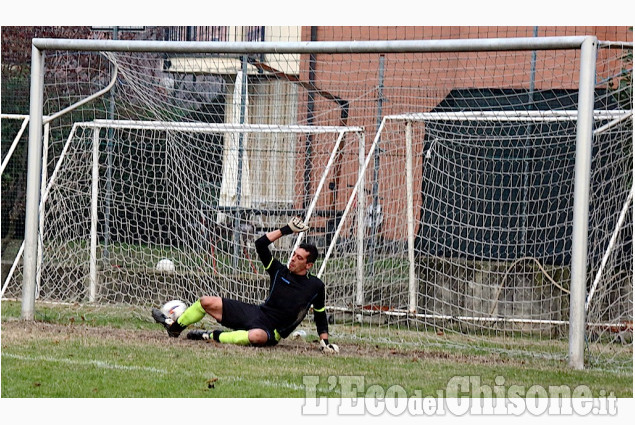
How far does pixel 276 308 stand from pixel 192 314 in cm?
83

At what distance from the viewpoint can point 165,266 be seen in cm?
1278

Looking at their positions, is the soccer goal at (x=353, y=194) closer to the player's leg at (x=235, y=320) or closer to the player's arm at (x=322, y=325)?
the player's arm at (x=322, y=325)

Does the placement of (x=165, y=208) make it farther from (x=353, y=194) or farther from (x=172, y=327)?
(x=172, y=327)

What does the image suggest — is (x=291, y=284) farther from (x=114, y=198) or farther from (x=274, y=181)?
(x=114, y=198)

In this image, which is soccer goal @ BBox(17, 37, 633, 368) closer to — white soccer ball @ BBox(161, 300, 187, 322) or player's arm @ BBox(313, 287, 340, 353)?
player's arm @ BBox(313, 287, 340, 353)

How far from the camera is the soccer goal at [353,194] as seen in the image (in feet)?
36.4

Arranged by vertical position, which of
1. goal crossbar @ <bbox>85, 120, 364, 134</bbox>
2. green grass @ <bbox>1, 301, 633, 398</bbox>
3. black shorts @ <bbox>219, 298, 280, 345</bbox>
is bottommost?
green grass @ <bbox>1, 301, 633, 398</bbox>

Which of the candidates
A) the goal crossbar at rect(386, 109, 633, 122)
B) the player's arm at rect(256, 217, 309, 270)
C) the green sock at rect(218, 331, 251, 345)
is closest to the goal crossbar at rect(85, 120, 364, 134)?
the goal crossbar at rect(386, 109, 633, 122)

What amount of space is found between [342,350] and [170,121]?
444 cm

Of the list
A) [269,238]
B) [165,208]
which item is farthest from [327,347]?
[165,208]

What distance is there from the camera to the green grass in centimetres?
717

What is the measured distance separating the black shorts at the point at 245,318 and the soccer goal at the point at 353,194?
5.39ft

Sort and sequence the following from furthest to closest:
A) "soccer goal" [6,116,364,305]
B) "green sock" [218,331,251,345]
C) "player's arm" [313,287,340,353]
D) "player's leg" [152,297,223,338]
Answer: "soccer goal" [6,116,364,305]
"player's leg" [152,297,223,338]
"green sock" [218,331,251,345]
"player's arm" [313,287,340,353]

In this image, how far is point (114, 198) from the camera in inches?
531
